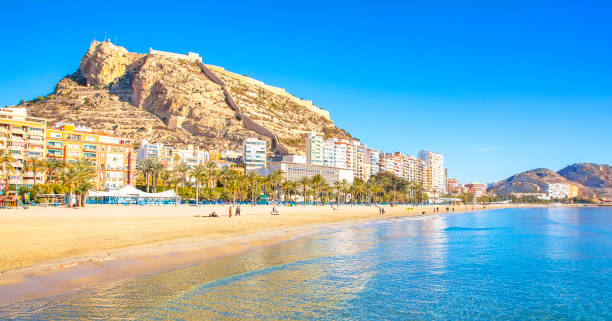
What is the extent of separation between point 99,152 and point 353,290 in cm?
8806

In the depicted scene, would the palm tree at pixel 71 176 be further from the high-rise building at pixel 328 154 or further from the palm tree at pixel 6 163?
the high-rise building at pixel 328 154

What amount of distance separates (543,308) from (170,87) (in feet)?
511

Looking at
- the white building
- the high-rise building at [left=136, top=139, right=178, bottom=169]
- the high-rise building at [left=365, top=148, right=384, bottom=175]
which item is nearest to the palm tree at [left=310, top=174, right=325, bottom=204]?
the white building

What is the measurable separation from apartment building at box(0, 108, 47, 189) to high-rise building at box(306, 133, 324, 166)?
8148cm

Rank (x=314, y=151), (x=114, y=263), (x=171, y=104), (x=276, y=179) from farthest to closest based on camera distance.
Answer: (x=171, y=104)
(x=314, y=151)
(x=276, y=179)
(x=114, y=263)

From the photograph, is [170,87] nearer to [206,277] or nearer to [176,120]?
[176,120]

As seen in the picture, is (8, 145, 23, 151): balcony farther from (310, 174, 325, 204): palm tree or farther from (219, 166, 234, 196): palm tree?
(310, 174, 325, 204): palm tree

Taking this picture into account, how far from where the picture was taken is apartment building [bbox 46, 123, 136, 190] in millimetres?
87750

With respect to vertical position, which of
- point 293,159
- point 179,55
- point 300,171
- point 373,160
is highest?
point 179,55

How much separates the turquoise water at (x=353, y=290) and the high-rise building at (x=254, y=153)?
356 ft

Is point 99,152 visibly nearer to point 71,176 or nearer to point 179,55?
point 71,176

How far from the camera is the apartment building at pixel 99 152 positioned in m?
87.8

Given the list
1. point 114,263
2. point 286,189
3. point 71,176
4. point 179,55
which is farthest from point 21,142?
point 179,55

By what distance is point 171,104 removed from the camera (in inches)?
5999
